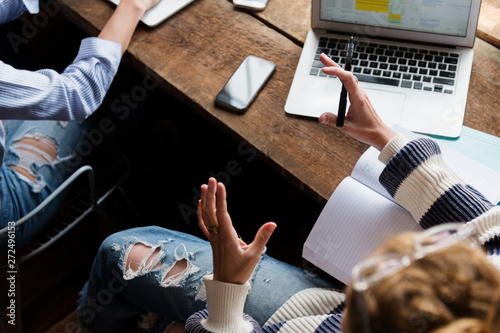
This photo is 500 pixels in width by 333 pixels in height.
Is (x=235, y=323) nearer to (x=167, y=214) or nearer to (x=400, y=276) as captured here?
(x=400, y=276)

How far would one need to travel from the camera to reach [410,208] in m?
1.07

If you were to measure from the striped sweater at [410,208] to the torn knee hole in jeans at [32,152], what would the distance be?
60 centimetres

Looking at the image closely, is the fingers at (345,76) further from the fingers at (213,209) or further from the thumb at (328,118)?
the fingers at (213,209)

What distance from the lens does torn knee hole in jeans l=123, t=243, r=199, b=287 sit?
120cm

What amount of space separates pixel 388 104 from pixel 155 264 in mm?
600

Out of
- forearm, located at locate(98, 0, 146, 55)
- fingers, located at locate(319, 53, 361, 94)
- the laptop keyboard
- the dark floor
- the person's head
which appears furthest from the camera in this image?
the dark floor

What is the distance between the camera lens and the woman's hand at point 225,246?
3.33 ft

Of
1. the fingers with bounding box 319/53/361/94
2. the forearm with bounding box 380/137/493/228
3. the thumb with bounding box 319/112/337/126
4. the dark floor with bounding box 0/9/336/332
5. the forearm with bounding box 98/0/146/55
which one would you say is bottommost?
the dark floor with bounding box 0/9/336/332

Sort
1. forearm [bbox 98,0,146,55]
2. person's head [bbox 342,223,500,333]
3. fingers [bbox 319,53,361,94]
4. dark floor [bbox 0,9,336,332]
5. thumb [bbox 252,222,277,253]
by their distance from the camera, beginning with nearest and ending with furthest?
person's head [bbox 342,223,500,333]
thumb [bbox 252,222,277,253]
fingers [bbox 319,53,361,94]
forearm [bbox 98,0,146,55]
dark floor [bbox 0,9,336,332]

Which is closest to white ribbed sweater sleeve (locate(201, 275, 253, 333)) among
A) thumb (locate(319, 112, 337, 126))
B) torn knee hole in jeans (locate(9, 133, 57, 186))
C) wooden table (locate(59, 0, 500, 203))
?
wooden table (locate(59, 0, 500, 203))

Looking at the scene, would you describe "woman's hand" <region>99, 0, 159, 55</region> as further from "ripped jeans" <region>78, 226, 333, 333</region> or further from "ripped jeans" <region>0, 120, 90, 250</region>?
"ripped jeans" <region>78, 226, 333, 333</region>

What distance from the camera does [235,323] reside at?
1.04m

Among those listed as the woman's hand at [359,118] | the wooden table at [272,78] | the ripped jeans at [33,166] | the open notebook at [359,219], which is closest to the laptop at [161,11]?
the wooden table at [272,78]

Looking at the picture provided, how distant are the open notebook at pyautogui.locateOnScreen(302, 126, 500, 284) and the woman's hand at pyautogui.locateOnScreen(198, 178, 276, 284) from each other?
0.48 feet
